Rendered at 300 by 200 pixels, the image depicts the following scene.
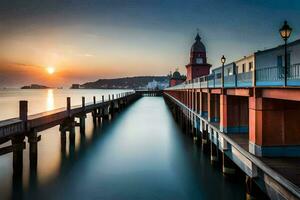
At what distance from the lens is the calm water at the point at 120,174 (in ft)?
43.6

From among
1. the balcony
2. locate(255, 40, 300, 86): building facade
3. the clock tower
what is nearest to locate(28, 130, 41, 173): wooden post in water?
the balcony

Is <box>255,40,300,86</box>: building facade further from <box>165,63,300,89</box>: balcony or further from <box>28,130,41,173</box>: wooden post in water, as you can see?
<box>28,130,41,173</box>: wooden post in water

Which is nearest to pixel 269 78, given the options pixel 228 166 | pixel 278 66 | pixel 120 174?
pixel 278 66

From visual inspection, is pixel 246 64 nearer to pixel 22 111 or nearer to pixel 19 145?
pixel 22 111

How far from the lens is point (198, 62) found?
77375 mm

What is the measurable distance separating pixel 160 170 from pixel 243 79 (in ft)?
26.9

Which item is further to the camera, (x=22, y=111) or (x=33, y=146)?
(x=33, y=146)

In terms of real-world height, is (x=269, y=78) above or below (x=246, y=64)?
below

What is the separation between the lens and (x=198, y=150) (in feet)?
73.5

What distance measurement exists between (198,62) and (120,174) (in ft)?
212

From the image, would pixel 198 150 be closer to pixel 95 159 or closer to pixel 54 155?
pixel 95 159

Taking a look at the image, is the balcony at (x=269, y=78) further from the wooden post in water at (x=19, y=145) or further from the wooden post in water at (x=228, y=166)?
the wooden post in water at (x=19, y=145)

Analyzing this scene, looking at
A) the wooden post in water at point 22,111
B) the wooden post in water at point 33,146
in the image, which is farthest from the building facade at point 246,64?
the wooden post in water at point 22,111

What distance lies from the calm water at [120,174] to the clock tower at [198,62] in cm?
5189
